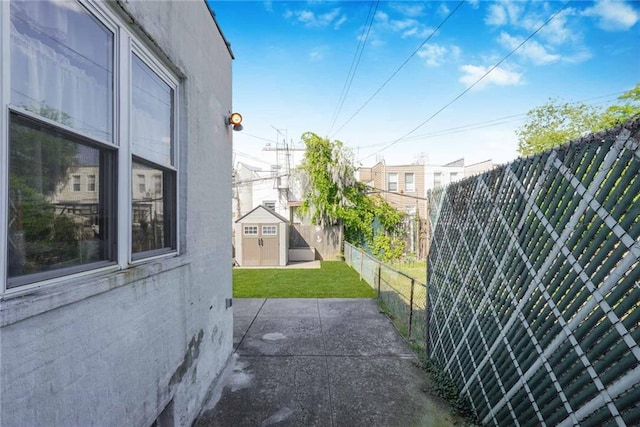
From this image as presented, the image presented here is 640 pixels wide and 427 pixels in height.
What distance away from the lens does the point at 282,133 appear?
66.3 ft

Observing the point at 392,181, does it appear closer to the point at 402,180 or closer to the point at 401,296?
the point at 402,180

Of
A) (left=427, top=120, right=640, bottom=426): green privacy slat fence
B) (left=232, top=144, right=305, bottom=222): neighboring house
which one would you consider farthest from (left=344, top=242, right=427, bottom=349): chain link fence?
(left=232, top=144, right=305, bottom=222): neighboring house

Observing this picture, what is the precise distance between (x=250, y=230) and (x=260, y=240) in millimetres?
633

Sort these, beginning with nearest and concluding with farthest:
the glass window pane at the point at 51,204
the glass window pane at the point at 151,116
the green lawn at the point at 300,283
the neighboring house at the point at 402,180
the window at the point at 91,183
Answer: the glass window pane at the point at 51,204, the window at the point at 91,183, the glass window pane at the point at 151,116, the green lawn at the point at 300,283, the neighboring house at the point at 402,180

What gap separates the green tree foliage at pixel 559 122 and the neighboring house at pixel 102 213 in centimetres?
1890

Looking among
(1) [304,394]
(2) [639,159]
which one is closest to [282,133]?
(1) [304,394]

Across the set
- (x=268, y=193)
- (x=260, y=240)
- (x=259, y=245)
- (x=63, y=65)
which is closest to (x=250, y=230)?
(x=260, y=240)

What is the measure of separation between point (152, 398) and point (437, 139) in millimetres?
20445

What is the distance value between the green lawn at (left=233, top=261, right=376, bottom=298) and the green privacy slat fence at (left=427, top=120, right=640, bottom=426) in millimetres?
5144

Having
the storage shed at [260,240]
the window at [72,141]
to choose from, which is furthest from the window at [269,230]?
the window at [72,141]

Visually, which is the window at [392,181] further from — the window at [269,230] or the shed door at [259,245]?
the shed door at [259,245]

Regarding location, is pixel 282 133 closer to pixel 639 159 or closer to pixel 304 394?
pixel 304 394

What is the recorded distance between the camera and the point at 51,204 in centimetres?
145

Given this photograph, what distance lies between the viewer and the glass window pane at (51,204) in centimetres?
125
